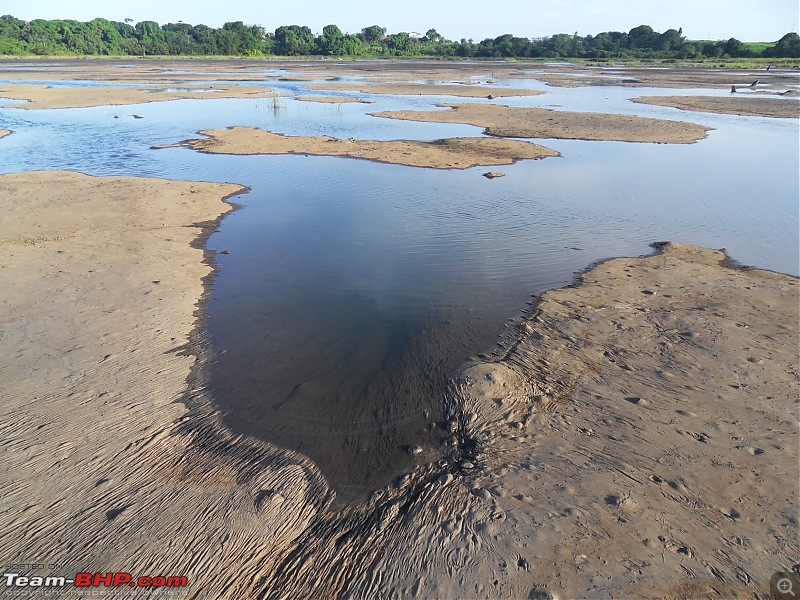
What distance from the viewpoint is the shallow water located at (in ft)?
23.7

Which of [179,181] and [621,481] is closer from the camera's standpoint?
[621,481]

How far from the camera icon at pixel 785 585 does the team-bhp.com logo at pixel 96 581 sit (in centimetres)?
552

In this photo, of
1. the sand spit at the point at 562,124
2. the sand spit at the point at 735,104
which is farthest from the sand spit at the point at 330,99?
the sand spit at the point at 735,104

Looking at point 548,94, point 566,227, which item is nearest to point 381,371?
point 566,227

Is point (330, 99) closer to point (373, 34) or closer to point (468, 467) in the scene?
point (468, 467)

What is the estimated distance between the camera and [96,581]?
4570 millimetres

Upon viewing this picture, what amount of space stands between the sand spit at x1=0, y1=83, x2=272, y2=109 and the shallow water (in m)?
10.8

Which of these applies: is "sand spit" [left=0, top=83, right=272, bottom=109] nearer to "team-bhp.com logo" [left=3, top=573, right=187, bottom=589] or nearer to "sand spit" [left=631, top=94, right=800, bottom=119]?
"sand spit" [left=631, top=94, right=800, bottom=119]

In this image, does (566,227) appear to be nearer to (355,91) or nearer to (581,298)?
(581,298)

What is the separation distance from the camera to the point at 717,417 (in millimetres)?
6613

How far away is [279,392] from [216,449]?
1371mm

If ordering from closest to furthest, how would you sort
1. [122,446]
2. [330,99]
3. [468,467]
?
[468,467], [122,446], [330,99]

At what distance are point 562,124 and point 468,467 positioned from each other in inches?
1149

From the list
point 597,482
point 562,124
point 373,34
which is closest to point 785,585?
point 597,482
